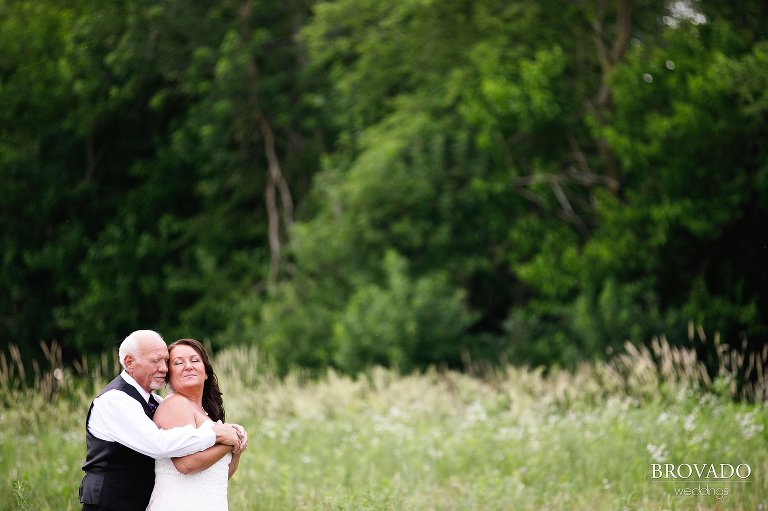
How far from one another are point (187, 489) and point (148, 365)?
2.03 feet

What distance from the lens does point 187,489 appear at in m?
4.36

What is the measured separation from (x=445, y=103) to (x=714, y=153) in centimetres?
533

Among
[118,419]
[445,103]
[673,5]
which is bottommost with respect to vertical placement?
[445,103]

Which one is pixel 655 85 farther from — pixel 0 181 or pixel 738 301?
pixel 0 181

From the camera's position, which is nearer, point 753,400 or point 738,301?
point 753,400

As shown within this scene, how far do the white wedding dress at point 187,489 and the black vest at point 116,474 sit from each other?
0.35ft

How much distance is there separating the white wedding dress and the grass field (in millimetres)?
1755

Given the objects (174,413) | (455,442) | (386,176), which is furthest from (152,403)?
(386,176)

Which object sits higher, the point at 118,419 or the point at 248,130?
the point at 118,419

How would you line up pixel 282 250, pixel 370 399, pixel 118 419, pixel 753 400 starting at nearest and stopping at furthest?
pixel 118 419 < pixel 753 400 < pixel 370 399 < pixel 282 250

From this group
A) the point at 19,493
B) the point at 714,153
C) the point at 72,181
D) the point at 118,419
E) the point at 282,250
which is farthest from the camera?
the point at 72,181

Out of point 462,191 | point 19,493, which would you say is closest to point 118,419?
point 19,493

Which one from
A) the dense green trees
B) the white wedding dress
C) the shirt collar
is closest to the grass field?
the white wedding dress

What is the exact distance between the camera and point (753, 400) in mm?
8891
